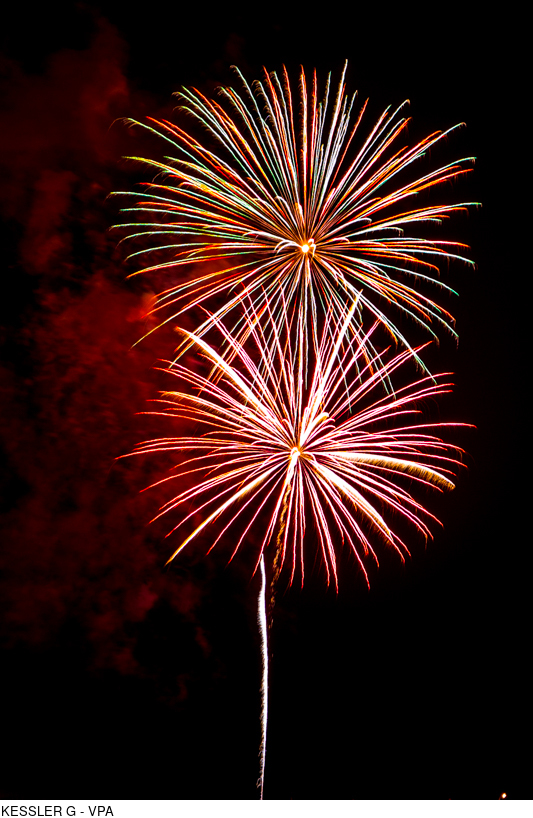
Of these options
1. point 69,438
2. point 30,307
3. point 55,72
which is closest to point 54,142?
point 55,72

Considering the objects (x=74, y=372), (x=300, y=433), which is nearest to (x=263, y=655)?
(x=300, y=433)

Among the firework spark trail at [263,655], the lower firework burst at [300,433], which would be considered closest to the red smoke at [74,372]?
the lower firework burst at [300,433]

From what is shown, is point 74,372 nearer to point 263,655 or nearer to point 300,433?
point 300,433

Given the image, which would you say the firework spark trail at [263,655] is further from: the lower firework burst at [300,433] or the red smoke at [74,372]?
the red smoke at [74,372]

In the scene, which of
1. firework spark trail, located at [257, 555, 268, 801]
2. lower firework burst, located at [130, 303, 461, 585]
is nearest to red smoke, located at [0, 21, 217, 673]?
lower firework burst, located at [130, 303, 461, 585]

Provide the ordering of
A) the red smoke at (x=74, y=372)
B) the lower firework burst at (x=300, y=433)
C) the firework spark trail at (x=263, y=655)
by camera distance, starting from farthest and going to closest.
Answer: the firework spark trail at (x=263, y=655) < the red smoke at (x=74, y=372) < the lower firework burst at (x=300, y=433)

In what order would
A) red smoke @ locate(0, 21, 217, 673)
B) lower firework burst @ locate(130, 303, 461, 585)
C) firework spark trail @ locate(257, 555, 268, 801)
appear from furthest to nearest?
firework spark trail @ locate(257, 555, 268, 801) < red smoke @ locate(0, 21, 217, 673) < lower firework burst @ locate(130, 303, 461, 585)

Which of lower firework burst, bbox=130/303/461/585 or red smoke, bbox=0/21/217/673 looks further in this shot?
red smoke, bbox=0/21/217/673

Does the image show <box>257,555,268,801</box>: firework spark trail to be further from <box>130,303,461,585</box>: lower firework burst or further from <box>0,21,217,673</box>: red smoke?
<box>0,21,217,673</box>: red smoke

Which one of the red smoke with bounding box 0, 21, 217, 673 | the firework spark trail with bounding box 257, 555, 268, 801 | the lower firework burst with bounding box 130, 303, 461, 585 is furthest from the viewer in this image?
the firework spark trail with bounding box 257, 555, 268, 801

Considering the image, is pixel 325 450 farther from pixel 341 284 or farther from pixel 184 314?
pixel 184 314

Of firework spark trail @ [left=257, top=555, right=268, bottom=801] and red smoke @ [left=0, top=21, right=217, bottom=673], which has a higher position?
red smoke @ [left=0, top=21, right=217, bottom=673]
